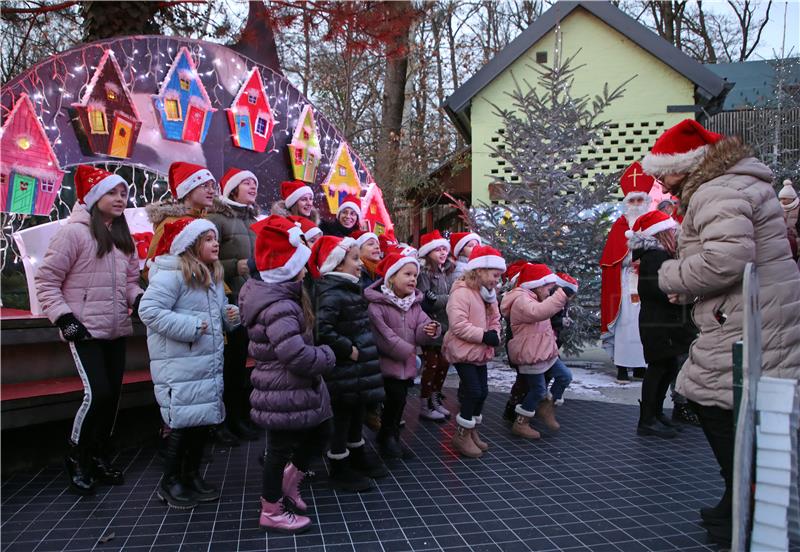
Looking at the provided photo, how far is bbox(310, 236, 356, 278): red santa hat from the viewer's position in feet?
13.5

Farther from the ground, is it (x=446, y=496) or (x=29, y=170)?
(x=29, y=170)

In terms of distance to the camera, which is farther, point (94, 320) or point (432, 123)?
point (432, 123)

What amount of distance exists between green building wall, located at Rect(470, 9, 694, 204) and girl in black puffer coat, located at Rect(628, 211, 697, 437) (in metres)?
8.18

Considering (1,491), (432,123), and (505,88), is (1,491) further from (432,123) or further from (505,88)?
(432,123)

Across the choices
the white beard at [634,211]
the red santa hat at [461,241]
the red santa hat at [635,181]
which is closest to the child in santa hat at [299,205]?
the red santa hat at [461,241]

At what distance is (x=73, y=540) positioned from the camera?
351 cm

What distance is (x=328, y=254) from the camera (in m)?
4.11

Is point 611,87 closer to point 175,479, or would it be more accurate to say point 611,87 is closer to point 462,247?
point 462,247

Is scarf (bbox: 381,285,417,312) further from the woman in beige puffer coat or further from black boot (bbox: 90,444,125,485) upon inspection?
black boot (bbox: 90,444,125,485)

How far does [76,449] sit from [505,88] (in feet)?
40.7

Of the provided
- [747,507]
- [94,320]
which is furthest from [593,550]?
[94,320]

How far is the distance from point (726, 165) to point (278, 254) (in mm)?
2504

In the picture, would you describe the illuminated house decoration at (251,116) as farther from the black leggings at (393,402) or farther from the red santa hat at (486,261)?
the black leggings at (393,402)

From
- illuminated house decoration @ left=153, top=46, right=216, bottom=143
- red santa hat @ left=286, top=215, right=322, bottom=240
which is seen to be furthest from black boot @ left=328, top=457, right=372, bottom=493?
illuminated house decoration @ left=153, top=46, right=216, bottom=143
